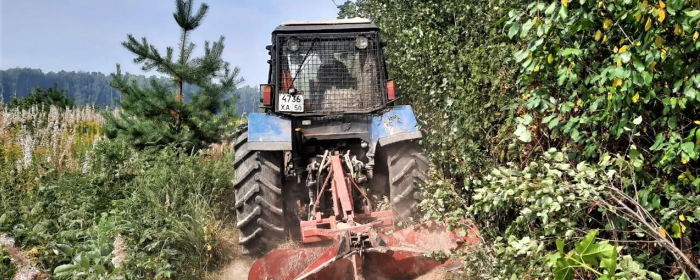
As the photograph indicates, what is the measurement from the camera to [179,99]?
8.98 meters

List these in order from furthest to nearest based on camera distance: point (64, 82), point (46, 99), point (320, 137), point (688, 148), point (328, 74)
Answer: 1. point (64, 82)
2. point (46, 99)
3. point (328, 74)
4. point (320, 137)
5. point (688, 148)

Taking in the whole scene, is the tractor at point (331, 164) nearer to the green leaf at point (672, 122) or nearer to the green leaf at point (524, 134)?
the green leaf at point (524, 134)

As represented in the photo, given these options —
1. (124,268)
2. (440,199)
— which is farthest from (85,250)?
(440,199)

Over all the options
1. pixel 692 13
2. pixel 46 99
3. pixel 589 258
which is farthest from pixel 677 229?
pixel 46 99

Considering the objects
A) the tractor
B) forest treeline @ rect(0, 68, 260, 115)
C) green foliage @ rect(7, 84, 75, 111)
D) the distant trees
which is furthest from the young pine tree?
the distant trees

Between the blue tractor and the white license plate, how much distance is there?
0.01 meters

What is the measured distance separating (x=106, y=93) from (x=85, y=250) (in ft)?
243

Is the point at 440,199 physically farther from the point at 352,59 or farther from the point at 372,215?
the point at 352,59

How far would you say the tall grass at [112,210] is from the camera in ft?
13.4

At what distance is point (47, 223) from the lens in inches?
188

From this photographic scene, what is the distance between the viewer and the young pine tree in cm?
863

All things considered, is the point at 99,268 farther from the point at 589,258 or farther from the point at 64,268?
the point at 589,258

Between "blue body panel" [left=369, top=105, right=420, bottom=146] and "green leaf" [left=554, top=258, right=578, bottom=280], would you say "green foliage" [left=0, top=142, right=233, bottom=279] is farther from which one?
"green leaf" [left=554, top=258, right=578, bottom=280]

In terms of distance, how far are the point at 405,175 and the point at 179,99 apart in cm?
509
